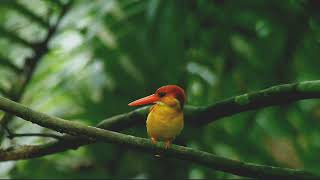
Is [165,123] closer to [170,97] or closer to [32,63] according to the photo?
[170,97]

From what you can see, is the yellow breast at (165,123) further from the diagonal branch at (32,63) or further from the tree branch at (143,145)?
the diagonal branch at (32,63)

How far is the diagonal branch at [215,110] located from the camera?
145 centimetres

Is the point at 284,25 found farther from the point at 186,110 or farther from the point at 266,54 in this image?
the point at 186,110

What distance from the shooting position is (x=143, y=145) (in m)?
1.41

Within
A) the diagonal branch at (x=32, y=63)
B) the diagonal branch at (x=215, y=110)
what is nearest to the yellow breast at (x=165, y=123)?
the diagonal branch at (x=215, y=110)

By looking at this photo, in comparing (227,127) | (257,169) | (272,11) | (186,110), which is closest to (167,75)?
(227,127)

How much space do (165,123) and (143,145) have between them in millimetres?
99

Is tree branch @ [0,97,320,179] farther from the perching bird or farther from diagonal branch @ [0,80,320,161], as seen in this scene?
diagonal branch @ [0,80,320,161]

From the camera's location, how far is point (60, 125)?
136 cm

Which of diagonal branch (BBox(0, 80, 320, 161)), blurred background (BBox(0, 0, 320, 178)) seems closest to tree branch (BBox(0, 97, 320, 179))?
diagonal branch (BBox(0, 80, 320, 161))

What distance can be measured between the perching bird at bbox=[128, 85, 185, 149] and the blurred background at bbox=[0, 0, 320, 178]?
709 millimetres

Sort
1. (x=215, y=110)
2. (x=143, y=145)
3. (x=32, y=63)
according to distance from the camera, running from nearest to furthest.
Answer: (x=143, y=145)
(x=215, y=110)
(x=32, y=63)

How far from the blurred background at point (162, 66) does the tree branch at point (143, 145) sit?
82 cm

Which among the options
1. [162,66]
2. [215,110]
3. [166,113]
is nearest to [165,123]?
[166,113]
